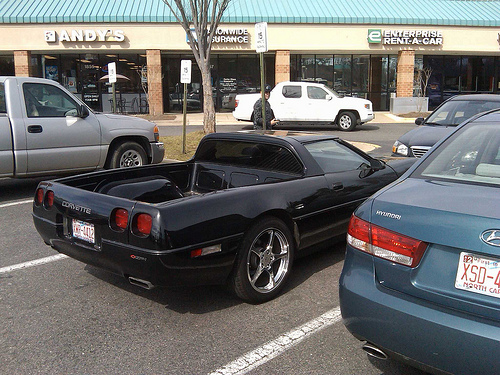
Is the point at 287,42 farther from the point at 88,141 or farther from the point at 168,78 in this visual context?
the point at 88,141

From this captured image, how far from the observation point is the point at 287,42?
25672mm

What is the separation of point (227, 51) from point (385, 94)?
975 cm

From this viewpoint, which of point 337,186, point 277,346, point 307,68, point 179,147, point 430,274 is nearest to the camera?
point 430,274

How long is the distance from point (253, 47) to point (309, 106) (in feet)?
24.8

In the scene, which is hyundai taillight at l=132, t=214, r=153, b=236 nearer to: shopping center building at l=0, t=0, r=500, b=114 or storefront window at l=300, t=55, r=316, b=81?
shopping center building at l=0, t=0, r=500, b=114

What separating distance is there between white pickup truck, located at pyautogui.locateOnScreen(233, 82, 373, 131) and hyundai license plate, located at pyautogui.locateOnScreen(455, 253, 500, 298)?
17.4 meters

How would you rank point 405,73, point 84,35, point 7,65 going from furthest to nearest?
point 7,65, point 405,73, point 84,35

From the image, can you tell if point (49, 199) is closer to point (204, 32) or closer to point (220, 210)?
point (220, 210)

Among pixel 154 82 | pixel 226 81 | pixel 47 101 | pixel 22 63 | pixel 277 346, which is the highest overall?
pixel 22 63

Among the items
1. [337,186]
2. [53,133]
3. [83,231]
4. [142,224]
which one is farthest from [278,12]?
[142,224]

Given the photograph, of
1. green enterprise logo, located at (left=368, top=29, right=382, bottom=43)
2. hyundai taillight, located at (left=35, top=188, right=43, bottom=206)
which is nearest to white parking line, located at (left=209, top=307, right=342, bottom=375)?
hyundai taillight, located at (left=35, top=188, right=43, bottom=206)

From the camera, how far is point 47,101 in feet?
27.2

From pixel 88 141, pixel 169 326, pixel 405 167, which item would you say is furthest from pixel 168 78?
pixel 169 326

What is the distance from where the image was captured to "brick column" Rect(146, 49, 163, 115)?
25.3 m
